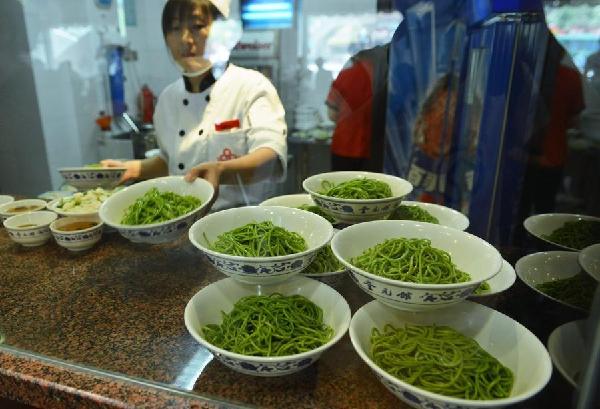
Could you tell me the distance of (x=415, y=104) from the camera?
7.03 ft

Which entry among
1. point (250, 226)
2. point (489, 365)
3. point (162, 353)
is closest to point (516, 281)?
point (489, 365)

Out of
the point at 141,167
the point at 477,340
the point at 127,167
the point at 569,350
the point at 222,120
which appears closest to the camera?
the point at 569,350

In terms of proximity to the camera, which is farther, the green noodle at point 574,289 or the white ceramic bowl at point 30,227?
the white ceramic bowl at point 30,227

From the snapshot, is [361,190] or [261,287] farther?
[361,190]

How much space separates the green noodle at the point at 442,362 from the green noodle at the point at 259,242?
335mm

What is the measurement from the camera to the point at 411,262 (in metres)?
1.04

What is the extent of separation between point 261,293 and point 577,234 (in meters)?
0.83

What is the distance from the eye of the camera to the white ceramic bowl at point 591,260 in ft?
2.61

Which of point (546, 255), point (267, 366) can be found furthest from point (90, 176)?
point (546, 255)

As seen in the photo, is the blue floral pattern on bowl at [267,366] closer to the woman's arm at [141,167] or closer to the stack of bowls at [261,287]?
the stack of bowls at [261,287]

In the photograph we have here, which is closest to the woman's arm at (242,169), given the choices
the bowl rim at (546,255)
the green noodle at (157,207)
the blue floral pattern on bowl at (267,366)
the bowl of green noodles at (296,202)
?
the green noodle at (157,207)

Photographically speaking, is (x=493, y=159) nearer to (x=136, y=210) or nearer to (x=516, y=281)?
(x=516, y=281)

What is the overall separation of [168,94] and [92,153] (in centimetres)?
188

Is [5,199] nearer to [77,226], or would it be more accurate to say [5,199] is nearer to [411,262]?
[77,226]
